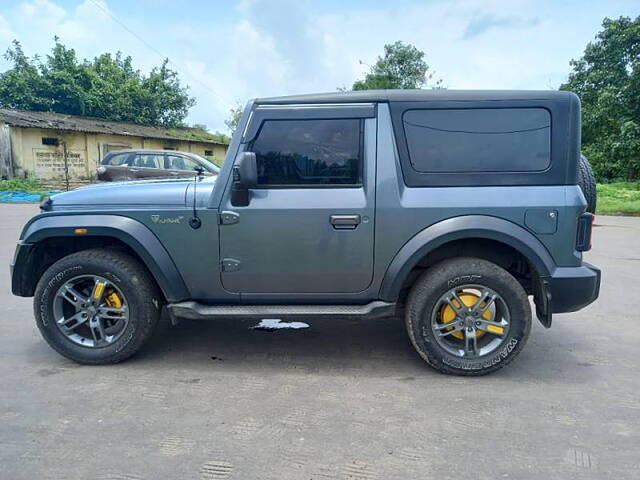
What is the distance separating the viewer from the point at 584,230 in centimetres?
321

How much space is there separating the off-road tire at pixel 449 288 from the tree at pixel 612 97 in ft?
68.2

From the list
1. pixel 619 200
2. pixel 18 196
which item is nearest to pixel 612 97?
pixel 619 200

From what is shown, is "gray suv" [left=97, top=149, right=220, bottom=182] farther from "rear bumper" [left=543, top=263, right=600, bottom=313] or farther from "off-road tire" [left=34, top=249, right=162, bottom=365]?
"rear bumper" [left=543, top=263, right=600, bottom=313]

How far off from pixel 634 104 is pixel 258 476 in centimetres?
2487

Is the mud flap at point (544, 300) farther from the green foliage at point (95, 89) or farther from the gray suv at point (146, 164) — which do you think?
the green foliage at point (95, 89)

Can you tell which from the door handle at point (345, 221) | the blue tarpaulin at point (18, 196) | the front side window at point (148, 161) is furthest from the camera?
the blue tarpaulin at point (18, 196)

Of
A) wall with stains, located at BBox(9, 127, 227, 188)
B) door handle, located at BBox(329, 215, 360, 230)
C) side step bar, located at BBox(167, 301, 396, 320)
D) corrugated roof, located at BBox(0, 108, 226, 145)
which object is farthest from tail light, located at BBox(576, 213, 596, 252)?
corrugated roof, located at BBox(0, 108, 226, 145)

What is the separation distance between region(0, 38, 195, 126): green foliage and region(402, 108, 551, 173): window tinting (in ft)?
102

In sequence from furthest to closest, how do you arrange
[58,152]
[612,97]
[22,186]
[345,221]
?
[58,152]
[612,97]
[22,186]
[345,221]

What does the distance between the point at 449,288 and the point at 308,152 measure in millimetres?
1454

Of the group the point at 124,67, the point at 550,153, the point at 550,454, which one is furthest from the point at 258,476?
the point at 124,67

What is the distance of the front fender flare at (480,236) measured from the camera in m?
3.19

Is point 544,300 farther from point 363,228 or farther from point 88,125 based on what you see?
point 88,125

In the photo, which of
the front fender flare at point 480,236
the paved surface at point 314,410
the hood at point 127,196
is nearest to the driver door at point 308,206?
the front fender flare at point 480,236
